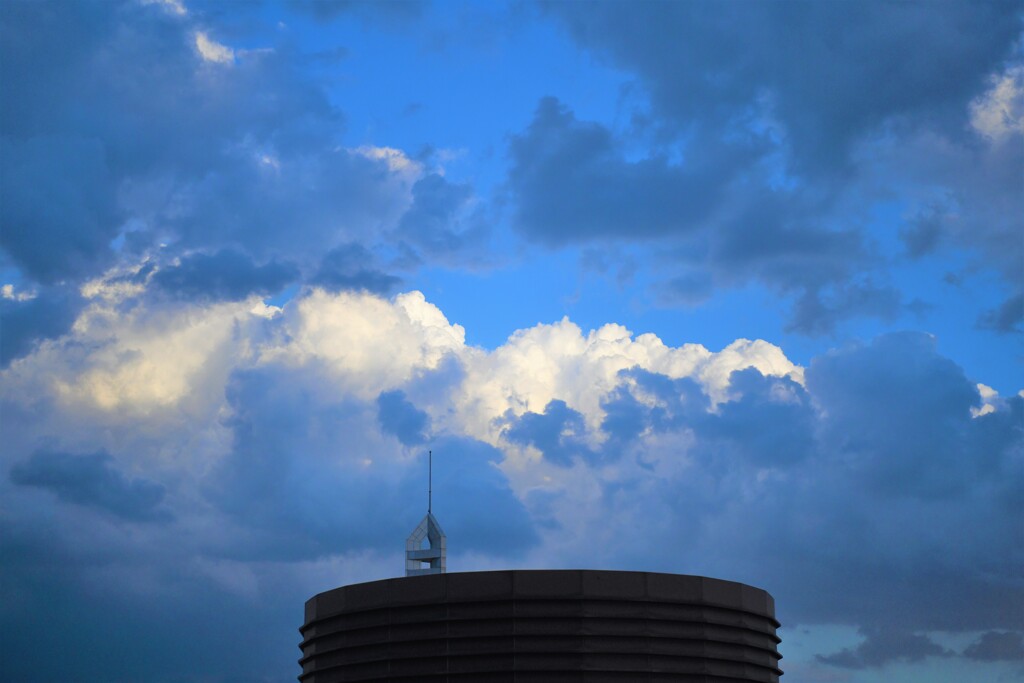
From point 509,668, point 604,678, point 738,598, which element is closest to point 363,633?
point 509,668

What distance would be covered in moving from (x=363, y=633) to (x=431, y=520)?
39.6 ft

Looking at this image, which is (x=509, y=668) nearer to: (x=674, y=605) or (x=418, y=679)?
(x=418, y=679)

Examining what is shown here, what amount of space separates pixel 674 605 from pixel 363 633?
18.1 m

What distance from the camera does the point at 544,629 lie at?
69688 millimetres

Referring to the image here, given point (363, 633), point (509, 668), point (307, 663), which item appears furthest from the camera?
point (307, 663)

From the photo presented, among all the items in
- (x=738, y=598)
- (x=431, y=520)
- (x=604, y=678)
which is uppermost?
(x=431, y=520)

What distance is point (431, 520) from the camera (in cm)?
8388

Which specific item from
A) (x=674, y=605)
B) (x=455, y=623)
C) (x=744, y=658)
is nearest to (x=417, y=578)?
(x=455, y=623)

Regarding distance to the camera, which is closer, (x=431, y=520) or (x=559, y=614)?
(x=559, y=614)

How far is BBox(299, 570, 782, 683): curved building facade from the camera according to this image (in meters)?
69.2

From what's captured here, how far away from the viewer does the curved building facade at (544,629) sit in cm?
A: 6925

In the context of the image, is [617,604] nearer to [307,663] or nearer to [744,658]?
[744,658]

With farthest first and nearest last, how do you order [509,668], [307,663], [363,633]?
[307,663] → [363,633] → [509,668]

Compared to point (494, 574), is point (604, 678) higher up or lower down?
lower down
